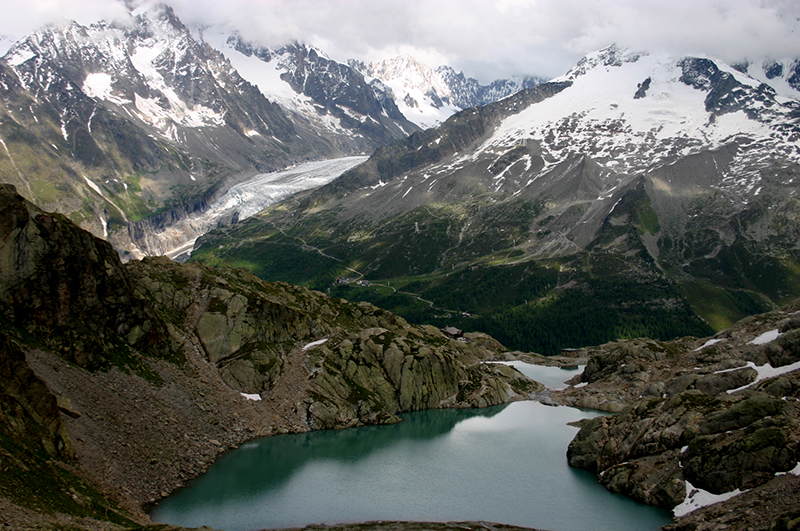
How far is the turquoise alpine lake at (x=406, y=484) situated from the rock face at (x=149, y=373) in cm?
375

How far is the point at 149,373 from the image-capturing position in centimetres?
6481

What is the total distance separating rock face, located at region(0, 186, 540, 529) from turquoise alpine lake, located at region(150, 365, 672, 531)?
12.3 ft

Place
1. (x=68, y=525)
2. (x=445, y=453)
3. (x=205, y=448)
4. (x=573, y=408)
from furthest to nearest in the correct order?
(x=573, y=408) < (x=445, y=453) < (x=205, y=448) < (x=68, y=525)

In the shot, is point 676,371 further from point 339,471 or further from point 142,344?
point 142,344

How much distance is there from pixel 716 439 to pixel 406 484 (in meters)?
30.0

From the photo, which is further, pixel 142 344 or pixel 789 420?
pixel 142 344

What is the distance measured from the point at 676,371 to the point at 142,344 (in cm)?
7789

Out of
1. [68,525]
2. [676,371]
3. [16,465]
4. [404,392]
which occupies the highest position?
[676,371]

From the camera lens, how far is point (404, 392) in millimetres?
90875

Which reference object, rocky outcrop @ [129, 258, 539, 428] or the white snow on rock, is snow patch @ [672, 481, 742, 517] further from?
rocky outcrop @ [129, 258, 539, 428]

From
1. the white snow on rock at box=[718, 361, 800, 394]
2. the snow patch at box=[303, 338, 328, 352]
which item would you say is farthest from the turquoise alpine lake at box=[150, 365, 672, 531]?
the white snow on rock at box=[718, 361, 800, 394]

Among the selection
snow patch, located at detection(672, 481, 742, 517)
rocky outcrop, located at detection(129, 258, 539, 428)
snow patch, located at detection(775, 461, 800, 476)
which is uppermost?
rocky outcrop, located at detection(129, 258, 539, 428)

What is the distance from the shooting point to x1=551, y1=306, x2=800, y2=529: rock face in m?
43.5

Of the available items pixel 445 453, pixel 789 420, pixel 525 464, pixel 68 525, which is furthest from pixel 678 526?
pixel 68 525
